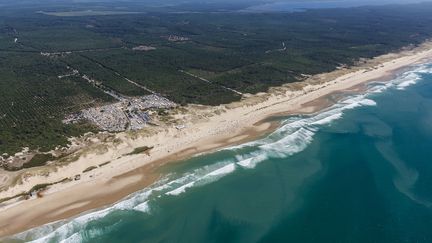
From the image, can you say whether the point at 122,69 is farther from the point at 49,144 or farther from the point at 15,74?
the point at 49,144

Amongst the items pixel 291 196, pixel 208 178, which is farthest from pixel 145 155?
pixel 291 196

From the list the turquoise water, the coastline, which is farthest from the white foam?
the coastline

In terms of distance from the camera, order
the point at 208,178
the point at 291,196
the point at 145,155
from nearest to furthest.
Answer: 1. the point at 291,196
2. the point at 208,178
3. the point at 145,155

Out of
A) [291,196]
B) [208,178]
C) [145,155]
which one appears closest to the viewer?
[291,196]

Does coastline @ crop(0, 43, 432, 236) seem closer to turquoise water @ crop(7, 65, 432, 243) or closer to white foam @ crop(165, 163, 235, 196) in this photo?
turquoise water @ crop(7, 65, 432, 243)

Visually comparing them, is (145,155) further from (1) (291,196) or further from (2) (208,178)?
(1) (291,196)

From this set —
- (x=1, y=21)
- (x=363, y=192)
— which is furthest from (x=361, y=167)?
(x=1, y=21)
